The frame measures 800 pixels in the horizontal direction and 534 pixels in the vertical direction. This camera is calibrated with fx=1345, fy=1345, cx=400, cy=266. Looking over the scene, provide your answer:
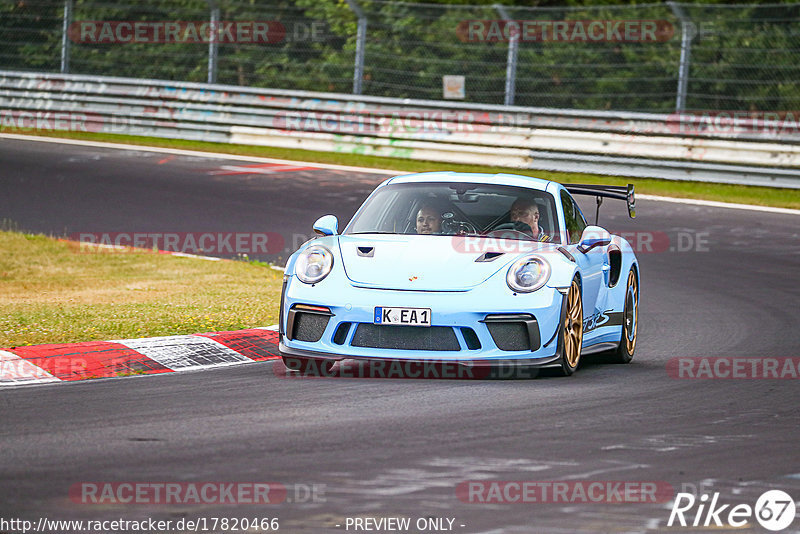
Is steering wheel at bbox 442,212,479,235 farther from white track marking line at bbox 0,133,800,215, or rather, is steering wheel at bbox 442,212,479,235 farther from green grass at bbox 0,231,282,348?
white track marking line at bbox 0,133,800,215

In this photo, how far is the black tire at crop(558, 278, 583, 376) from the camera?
7789mm

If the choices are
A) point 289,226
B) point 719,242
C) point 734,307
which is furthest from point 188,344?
point 719,242

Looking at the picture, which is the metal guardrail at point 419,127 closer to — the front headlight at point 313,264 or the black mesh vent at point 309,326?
the front headlight at point 313,264

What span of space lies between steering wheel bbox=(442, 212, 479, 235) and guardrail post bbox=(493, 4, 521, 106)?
1284 centimetres

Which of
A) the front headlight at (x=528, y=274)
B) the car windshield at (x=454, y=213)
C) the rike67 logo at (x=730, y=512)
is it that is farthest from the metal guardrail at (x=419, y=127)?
the rike67 logo at (x=730, y=512)

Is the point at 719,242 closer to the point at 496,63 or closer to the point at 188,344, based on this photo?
the point at 496,63

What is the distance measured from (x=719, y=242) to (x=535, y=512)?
1158cm

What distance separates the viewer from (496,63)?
853 inches

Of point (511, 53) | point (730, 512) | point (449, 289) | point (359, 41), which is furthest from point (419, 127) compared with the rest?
point (730, 512)

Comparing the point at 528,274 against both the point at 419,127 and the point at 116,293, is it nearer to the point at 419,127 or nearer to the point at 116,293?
the point at 116,293

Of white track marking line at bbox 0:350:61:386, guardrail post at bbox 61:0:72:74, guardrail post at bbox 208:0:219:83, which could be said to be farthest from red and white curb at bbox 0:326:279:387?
guardrail post at bbox 61:0:72:74

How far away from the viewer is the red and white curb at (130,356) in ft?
25.3

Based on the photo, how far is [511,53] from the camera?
21266mm

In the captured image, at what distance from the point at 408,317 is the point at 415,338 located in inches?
5.0
